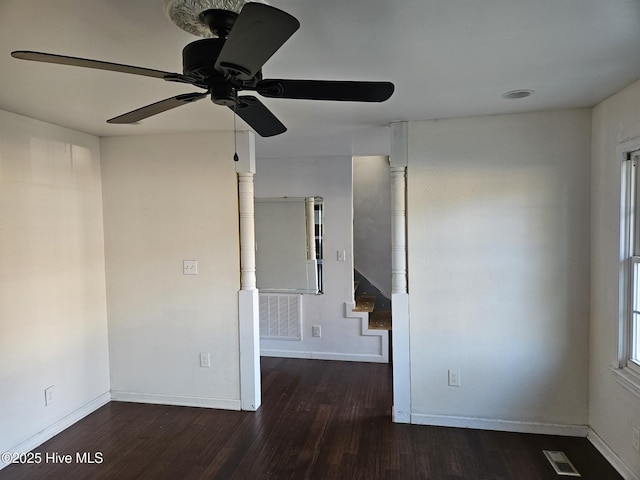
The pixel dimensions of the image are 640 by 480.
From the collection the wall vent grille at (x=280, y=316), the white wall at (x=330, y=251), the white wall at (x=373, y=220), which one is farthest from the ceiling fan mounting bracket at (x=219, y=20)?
the white wall at (x=373, y=220)

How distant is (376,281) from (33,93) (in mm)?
4307

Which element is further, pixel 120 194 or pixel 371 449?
pixel 120 194

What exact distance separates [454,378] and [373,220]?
2.88 m

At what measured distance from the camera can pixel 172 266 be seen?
333 centimetres

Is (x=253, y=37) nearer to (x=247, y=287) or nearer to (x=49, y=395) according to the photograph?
(x=247, y=287)

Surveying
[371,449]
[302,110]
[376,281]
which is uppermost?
[302,110]

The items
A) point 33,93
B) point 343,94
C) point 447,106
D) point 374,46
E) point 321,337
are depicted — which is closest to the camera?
point 343,94

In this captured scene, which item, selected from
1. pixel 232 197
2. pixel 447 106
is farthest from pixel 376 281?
pixel 447 106

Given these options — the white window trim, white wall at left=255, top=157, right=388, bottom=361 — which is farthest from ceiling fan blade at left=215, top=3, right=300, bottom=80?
white wall at left=255, top=157, right=388, bottom=361

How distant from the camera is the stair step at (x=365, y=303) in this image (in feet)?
14.8

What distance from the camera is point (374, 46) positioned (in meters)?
1.66

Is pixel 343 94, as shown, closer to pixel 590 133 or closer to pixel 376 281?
pixel 590 133

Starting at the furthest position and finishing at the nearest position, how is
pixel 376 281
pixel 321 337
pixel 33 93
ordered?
pixel 376 281 < pixel 321 337 < pixel 33 93

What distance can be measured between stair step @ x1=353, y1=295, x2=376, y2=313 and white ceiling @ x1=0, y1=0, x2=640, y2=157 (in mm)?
2408
